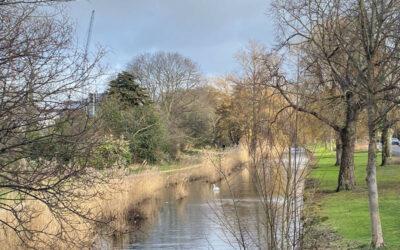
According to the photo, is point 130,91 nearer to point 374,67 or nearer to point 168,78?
point 168,78

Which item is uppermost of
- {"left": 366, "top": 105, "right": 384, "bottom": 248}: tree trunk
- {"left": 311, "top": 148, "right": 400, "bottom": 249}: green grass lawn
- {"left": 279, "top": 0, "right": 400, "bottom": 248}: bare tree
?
{"left": 279, "top": 0, "right": 400, "bottom": 248}: bare tree

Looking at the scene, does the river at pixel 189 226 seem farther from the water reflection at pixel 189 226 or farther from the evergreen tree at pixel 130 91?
the evergreen tree at pixel 130 91

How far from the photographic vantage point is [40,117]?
796 cm

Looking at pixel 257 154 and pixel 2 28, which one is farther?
pixel 257 154

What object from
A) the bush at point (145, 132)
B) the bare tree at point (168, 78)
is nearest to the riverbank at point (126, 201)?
the bush at point (145, 132)

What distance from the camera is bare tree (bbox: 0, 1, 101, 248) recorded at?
7.47 m

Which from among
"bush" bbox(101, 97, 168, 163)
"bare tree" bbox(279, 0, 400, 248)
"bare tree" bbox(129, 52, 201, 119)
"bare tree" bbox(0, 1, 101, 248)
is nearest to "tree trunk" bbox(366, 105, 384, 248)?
"bare tree" bbox(279, 0, 400, 248)

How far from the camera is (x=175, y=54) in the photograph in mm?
70375

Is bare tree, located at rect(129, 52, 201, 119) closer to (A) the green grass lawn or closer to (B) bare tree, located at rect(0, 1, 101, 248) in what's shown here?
(A) the green grass lawn

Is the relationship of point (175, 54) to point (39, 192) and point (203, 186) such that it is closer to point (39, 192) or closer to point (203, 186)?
point (203, 186)

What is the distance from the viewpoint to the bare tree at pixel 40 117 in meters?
7.47

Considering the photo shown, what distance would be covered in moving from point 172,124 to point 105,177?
48.7 metres

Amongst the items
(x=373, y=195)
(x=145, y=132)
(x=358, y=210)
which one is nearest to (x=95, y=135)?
(x=373, y=195)

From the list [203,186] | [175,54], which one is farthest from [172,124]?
[203,186]
